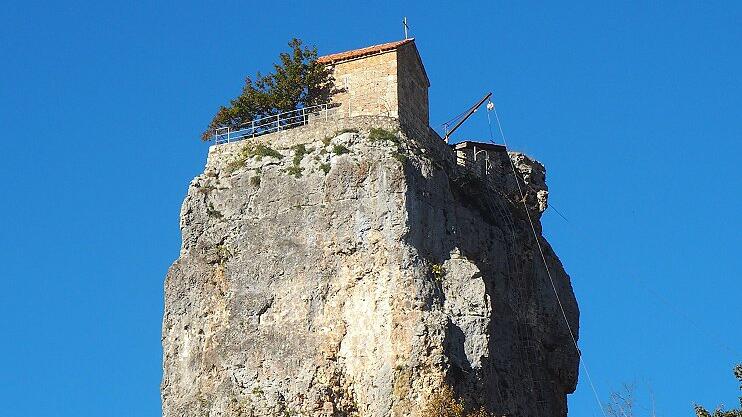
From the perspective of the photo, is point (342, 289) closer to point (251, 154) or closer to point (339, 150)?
point (339, 150)

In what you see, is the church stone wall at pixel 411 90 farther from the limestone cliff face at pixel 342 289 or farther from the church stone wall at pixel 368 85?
the limestone cliff face at pixel 342 289

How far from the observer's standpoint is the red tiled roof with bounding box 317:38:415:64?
2069 inches

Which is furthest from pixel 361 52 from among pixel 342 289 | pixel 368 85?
pixel 342 289

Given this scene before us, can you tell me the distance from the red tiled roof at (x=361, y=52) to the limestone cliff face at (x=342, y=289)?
9.31 ft

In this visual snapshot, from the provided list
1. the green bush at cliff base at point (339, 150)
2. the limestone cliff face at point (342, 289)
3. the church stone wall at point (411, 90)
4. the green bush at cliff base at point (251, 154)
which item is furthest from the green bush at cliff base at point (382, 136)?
the green bush at cliff base at point (251, 154)

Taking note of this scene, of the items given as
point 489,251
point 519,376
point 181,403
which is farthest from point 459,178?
point 181,403

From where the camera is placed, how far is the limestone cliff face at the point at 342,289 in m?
46.7

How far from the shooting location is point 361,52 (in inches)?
2077

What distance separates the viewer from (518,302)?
52.4 meters

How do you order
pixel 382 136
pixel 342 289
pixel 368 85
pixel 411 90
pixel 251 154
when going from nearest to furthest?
pixel 342 289 < pixel 382 136 < pixel 251 154 < pixel 368 85 < pixel 411 90

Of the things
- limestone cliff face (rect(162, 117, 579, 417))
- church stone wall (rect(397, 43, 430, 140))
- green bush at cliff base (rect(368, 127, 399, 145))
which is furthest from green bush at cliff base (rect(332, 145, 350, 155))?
church stone wall (rect(397, 43, 430, 140))

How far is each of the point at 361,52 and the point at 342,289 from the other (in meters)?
8.35

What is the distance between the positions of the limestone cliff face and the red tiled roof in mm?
2839

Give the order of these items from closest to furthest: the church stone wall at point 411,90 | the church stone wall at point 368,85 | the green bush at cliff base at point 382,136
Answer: the green bush at cliff base at point 382,136, the church stone wall at point 368,85, the church stone wall at point 411,90
